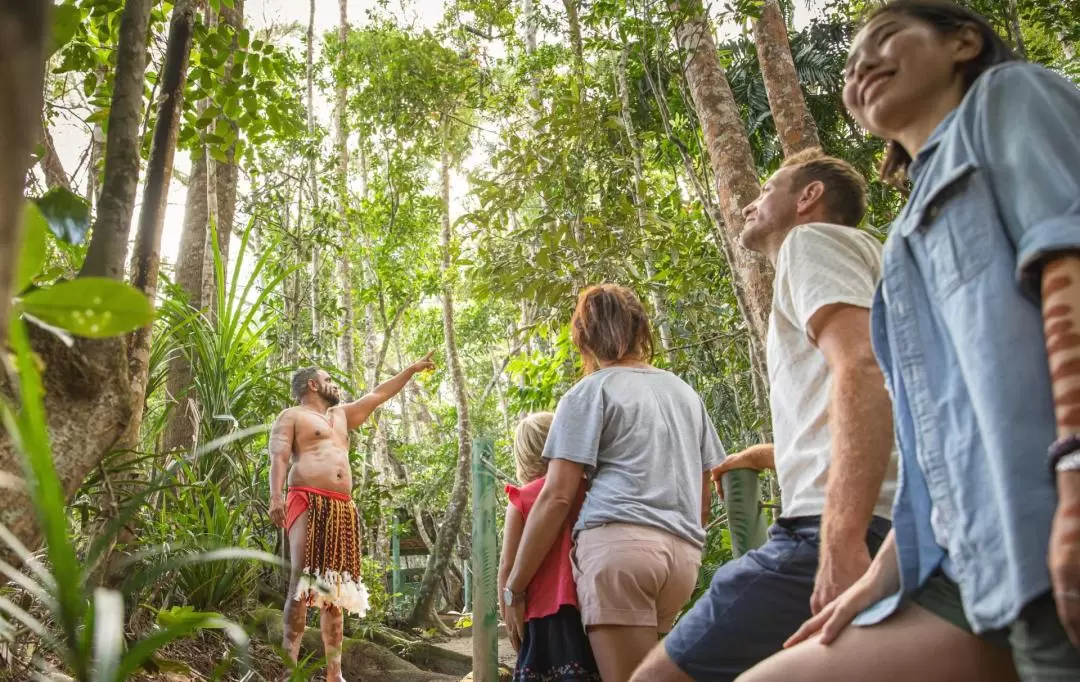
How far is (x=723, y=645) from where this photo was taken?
144 cm

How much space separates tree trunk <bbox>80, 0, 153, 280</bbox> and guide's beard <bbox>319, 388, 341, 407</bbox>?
366cm

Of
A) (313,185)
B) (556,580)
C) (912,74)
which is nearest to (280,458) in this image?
(556,580)

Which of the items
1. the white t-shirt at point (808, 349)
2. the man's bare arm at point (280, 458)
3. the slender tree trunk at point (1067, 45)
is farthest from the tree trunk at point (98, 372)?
the slender tree trunk at point (1067, 45)

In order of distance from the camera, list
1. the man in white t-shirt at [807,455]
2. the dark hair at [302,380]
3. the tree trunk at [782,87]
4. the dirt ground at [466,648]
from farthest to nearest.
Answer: the dirt ground at [466,648] < the dark hair at [302,380] < the tree trunk at [782,87] < the man in white t-shirt at [807,455]

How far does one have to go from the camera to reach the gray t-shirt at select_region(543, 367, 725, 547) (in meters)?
2.30

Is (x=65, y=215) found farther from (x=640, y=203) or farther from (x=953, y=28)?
(x=640, y=203)

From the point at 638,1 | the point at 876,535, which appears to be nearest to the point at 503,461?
the point at 638,1

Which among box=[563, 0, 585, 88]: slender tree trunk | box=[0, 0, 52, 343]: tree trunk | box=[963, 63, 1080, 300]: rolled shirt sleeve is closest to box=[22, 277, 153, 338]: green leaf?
box=[0, 0, 52, 343]: tree trunk

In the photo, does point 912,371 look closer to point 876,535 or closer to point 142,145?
point 876,535

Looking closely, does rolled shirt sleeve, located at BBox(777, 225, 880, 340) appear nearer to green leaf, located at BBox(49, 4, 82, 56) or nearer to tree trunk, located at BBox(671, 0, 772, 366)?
green leaf, located at BBox(49, 4, 82, 56)

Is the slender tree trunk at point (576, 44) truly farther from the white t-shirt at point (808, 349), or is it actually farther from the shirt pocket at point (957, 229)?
the shirt pocket at point (957, 229)

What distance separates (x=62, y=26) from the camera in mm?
1421

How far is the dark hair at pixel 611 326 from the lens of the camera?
2.54m

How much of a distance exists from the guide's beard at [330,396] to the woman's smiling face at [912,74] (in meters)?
4.47
